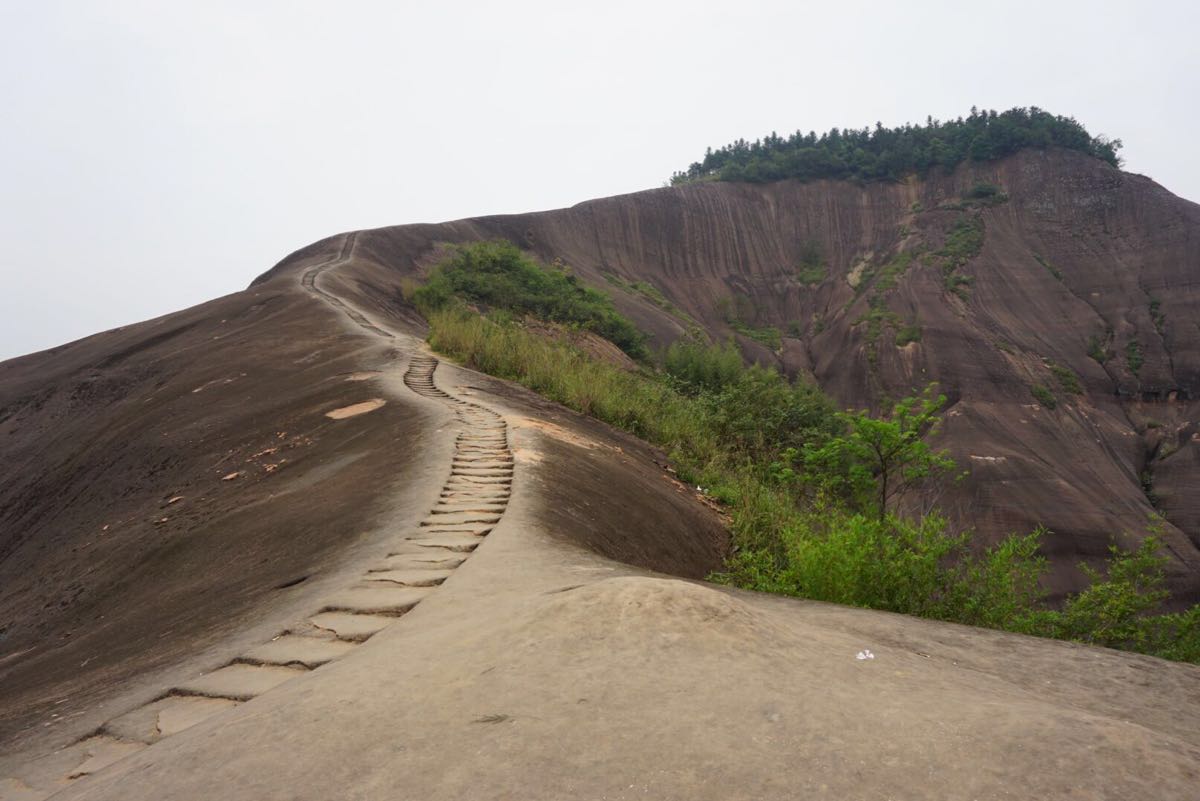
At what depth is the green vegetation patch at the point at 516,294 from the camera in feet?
61.4

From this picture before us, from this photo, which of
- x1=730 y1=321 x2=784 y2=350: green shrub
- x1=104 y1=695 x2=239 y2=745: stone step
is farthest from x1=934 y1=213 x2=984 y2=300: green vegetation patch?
x1=104 y1=695 x2=239 y2=745: stone step

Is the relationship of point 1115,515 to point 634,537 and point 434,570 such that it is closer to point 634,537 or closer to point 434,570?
point 634,537

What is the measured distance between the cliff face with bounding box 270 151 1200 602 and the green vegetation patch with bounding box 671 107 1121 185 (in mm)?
932

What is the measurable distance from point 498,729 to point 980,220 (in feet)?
135

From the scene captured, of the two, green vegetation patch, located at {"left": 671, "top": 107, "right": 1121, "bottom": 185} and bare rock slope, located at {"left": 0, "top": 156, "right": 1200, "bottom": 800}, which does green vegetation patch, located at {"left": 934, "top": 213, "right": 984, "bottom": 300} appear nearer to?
green vegetation patch, located at {"left": 671, "top": 107, "right": 1121, "bottom": 185}

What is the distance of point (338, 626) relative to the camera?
2.86m

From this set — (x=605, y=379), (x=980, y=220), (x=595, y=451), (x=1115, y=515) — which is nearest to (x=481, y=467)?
(x=595, y=451)

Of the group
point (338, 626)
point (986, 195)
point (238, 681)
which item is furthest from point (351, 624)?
point (986, 195)

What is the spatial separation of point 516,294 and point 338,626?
16.8 m

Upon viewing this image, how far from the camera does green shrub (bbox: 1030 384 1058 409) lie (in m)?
26.6

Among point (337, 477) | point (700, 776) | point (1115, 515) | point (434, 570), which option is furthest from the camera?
point (1115, 515)

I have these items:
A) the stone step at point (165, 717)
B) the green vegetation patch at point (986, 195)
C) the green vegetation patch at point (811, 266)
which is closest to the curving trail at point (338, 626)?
the stone step at point (165, 717)

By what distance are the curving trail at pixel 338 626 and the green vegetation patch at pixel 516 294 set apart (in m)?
13.5

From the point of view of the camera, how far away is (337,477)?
553 centimetres
